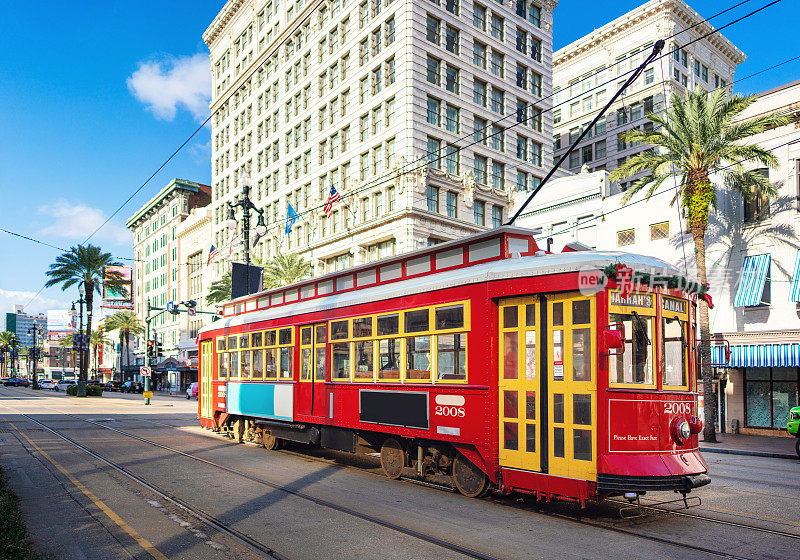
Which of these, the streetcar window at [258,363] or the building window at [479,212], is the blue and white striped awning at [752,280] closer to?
the streetcar window at [258,363]

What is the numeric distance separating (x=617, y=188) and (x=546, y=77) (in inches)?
663

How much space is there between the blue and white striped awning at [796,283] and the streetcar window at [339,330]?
1821 centimetres

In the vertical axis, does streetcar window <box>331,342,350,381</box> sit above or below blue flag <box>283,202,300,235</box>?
below

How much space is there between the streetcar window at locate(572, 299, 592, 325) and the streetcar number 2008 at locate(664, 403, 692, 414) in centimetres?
160

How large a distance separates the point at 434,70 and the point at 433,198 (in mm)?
8952

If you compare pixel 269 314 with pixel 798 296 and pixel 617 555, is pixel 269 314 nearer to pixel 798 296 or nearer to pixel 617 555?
pixel 617 555

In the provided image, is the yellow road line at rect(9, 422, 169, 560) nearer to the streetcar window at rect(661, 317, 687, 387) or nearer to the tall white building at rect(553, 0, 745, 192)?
the streetcar window at rect(661, 317, 687, 387)

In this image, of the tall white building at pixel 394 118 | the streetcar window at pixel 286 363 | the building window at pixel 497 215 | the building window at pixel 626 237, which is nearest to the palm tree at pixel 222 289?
the tall white building at pixel 394 118

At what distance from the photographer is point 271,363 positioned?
1577cm

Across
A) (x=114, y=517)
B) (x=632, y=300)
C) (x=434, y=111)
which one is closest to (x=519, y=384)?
(x=632, y=300)

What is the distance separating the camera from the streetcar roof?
8.84m

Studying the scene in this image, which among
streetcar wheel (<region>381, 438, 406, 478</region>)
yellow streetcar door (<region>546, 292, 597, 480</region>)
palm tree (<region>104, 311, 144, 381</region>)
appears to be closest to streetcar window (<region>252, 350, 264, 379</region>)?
streetcar wheel (<region>381, 438, 406, 478</region>)

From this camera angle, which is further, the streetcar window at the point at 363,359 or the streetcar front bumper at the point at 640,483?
the streetcar window at the point at 363,359

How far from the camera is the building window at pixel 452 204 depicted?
4389 cm
